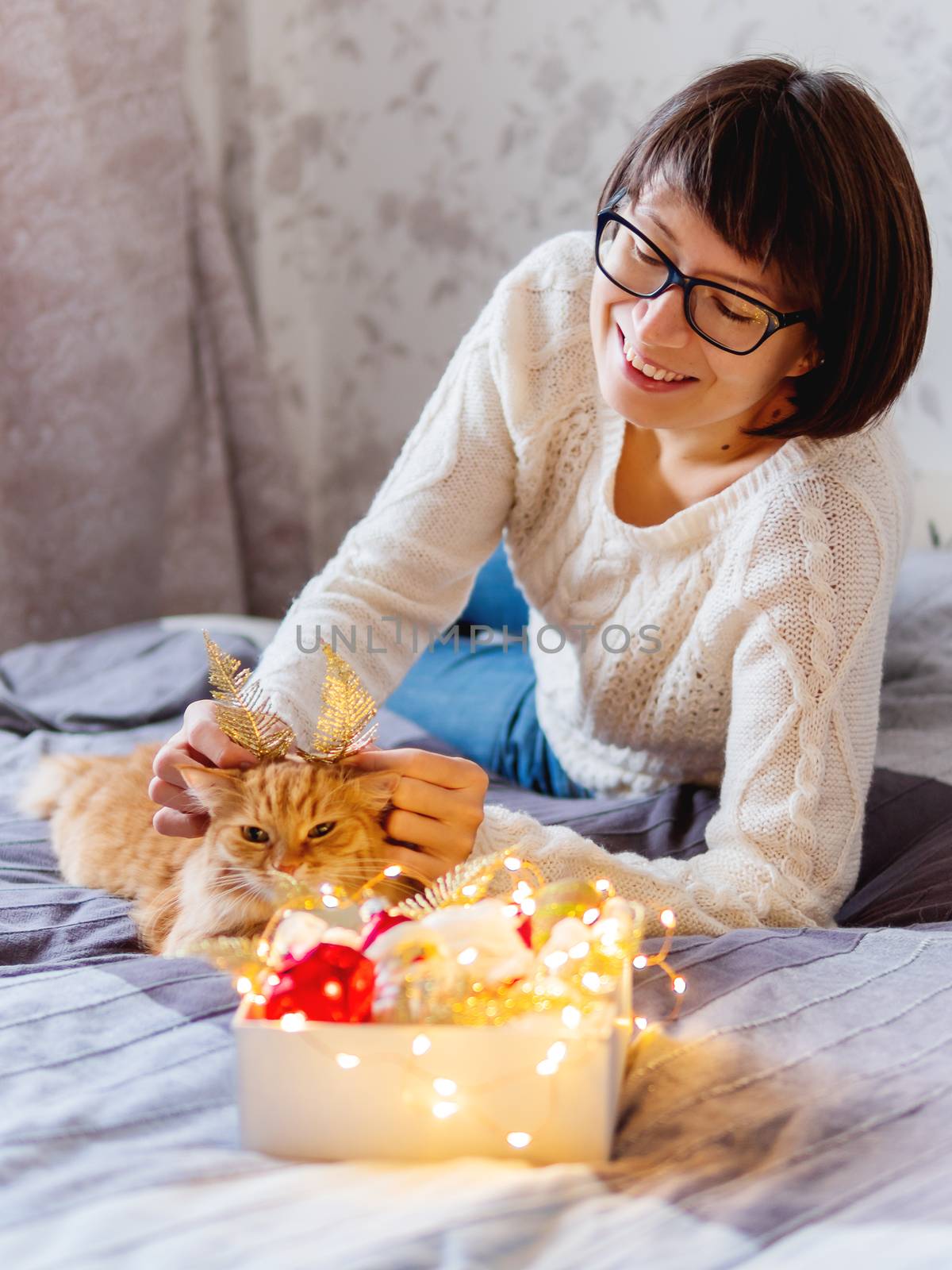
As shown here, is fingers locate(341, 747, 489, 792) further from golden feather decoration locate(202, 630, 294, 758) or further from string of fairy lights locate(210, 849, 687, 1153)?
string of fairy lights locate(210, 849, 687, 1153)

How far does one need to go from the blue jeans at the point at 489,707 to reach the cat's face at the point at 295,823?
1.99 feet

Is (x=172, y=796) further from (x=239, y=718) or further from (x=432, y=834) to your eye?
(x=432, y=834)

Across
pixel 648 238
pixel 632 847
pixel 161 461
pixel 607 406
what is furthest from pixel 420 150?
pixel 632 847

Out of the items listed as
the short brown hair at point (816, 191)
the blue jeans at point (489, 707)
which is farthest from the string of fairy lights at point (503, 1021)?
the blue jeans at point (489, 707)

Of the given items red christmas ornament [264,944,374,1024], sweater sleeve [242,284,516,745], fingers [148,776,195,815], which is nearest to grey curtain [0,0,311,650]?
sweater sleeve [242,284,516,745]

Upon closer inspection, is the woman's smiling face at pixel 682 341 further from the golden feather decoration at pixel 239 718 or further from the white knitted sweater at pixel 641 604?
the golden feather decoration at pixel 239 718

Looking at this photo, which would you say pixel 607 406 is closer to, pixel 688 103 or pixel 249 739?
pixel 688 103

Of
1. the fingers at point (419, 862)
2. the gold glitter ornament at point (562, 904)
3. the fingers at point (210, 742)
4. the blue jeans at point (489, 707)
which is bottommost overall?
the blue jeans at point (489, 707)

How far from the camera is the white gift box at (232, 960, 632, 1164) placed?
2.30 feet

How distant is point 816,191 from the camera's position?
1.03m

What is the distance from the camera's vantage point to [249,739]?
1.00 metres

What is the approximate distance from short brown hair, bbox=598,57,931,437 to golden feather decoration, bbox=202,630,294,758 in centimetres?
57

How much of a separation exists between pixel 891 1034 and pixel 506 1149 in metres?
0.30

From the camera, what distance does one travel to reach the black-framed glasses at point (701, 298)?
1.08 metres
